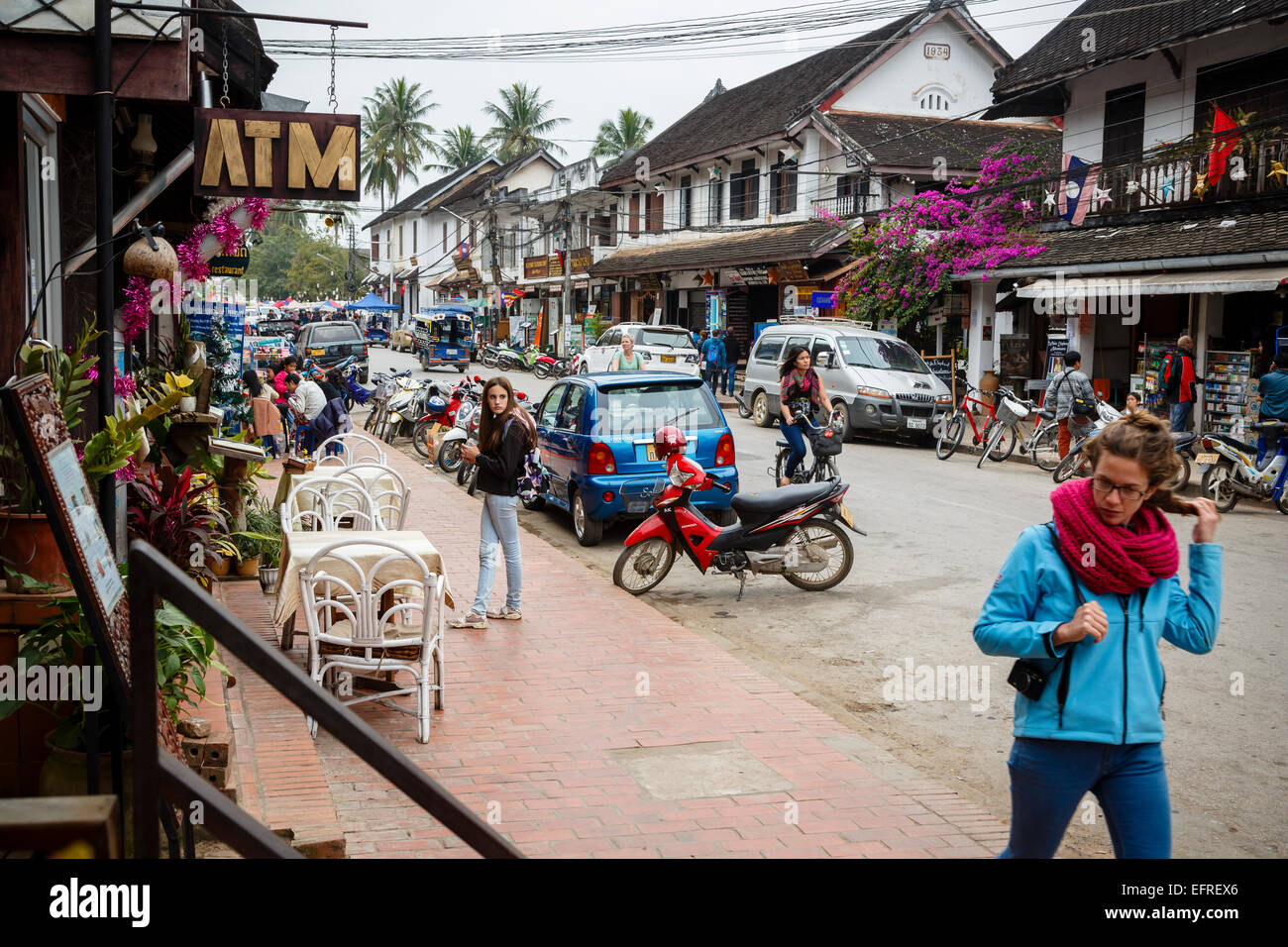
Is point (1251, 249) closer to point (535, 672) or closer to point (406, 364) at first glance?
point (535, 672)

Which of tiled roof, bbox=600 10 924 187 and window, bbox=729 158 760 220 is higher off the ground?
tiled roof, bbox=600 10 924 187

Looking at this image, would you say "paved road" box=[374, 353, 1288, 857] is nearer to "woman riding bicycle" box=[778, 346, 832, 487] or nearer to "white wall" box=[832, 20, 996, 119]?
"woman riding bicycle" box=[778, 346, 832, 487]

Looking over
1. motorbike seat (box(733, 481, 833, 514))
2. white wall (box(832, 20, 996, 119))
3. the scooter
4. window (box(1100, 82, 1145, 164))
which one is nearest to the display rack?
the scooter

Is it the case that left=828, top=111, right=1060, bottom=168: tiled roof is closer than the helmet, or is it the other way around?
the helmet

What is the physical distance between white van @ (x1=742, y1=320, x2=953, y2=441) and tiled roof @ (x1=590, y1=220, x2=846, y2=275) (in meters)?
7.25

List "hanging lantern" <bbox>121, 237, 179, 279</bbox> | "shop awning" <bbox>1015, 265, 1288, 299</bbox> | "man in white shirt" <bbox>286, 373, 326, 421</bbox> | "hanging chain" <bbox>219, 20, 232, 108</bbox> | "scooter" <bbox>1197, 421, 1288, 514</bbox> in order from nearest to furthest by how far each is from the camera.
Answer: "hanging lantern" <bbox>121, 237, 179, 279</bbox> → "hanging chain" <bbox>219, 20, 232, 108</bbox> → "scooter" <bbox>1197, 421, 1288, 514</bbox> → "man in white shirt" <bbox>286, 373, 326, 421</bbox> → "shop awning" <bbox>1015, 265, 1288, 299</bbox>

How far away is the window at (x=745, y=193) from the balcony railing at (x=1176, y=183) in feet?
40.7

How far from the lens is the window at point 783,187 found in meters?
32.4

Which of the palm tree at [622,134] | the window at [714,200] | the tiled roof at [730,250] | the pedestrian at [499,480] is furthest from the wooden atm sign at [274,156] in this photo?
the palm tree at [622,134]

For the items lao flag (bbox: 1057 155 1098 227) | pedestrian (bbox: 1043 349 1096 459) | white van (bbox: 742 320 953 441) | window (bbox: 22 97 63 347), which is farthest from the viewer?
lao flag (bbox: 1057 155 1098 227)

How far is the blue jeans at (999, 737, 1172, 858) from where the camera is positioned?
3336mm

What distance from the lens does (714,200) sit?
36.5 m

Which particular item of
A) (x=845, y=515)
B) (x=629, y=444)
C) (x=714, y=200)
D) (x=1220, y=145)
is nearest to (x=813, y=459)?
(x=845, y=515)
